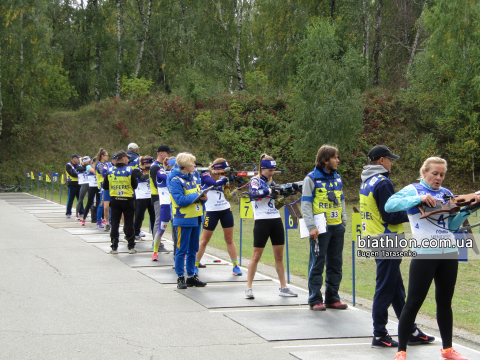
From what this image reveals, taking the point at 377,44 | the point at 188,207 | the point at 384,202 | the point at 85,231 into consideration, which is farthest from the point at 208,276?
the point at 377,44

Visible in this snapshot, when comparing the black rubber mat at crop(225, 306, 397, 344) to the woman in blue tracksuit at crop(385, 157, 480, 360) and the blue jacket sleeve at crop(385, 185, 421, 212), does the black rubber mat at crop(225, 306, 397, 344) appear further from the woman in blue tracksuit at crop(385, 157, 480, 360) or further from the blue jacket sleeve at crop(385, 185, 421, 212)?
the blue jacket sleeve at crop(385, 185, 421, 212)

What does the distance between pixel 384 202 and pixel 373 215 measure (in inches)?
8.3

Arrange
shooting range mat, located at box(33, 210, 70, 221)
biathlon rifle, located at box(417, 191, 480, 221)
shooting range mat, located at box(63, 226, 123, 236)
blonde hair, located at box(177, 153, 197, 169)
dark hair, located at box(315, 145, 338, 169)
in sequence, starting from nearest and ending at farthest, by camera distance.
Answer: biathlon rifle, located at box(417, 191, 480, 221)
dark hair, located at box(315, 145, 338, 169)
blonde hair, located at box(177, 153, 197, 169)
shooting range mat, located at box(63, 226, 123, 236)
shooting range mat, located at box(33, 210, 70, 221)

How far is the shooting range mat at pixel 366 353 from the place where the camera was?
5285mm

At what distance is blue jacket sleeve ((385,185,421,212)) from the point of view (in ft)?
15.9

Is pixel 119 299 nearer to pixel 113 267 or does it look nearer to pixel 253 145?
pixel 113 267

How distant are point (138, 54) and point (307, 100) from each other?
1705 cm

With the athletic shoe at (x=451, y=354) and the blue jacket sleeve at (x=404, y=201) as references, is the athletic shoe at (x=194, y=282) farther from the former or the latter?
the athletic shoe at (x=451, y=354)

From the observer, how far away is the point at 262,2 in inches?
1425

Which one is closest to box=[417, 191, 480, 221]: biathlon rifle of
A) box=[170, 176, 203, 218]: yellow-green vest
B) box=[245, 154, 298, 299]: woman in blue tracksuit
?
box=[245, 154, 298, 299]: woman in blue tracksuit

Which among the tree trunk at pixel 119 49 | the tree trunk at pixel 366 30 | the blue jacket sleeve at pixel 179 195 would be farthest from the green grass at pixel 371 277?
the tree trunk at pixel 119 49

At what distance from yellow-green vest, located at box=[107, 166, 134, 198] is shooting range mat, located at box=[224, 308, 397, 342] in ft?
15.7

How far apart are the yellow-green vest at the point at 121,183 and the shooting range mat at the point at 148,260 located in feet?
4.03

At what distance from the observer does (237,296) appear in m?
7.88
